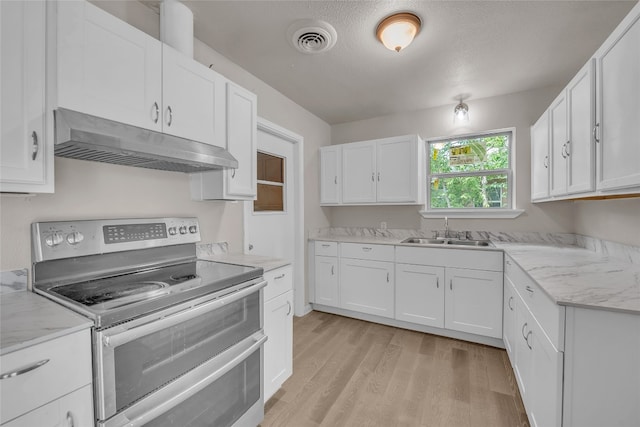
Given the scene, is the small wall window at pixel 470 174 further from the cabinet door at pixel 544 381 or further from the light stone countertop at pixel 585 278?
the cabinet door at pixel 544 381

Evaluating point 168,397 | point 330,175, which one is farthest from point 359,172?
point 168,397

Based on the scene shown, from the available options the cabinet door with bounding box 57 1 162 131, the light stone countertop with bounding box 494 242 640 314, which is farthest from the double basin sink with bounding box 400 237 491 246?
the cabinet door with bounding box 57 1 162 131

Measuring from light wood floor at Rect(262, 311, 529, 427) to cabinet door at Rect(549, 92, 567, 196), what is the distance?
1.49 metres

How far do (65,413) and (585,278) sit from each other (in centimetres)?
224

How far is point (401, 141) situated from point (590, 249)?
1.97 meters

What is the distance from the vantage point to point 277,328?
183 centimetres

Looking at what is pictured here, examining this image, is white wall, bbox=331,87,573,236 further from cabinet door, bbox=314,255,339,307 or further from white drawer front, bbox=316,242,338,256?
cabinet door, bbox=314,255,339,307

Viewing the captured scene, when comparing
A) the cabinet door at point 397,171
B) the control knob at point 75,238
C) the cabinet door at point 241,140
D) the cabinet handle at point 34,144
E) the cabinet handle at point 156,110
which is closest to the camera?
the cabinet handle at point 34,144

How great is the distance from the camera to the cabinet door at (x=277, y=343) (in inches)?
68.7

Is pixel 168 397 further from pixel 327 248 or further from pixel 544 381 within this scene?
pixel 327 248

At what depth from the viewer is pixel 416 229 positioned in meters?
3.47

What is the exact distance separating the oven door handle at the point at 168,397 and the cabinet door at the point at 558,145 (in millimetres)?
2426

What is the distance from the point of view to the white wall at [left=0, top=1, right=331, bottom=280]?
1.20m

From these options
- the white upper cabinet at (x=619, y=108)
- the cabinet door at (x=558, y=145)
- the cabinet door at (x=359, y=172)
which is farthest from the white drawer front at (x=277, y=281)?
the cabinet door at (x=558, y=145)
